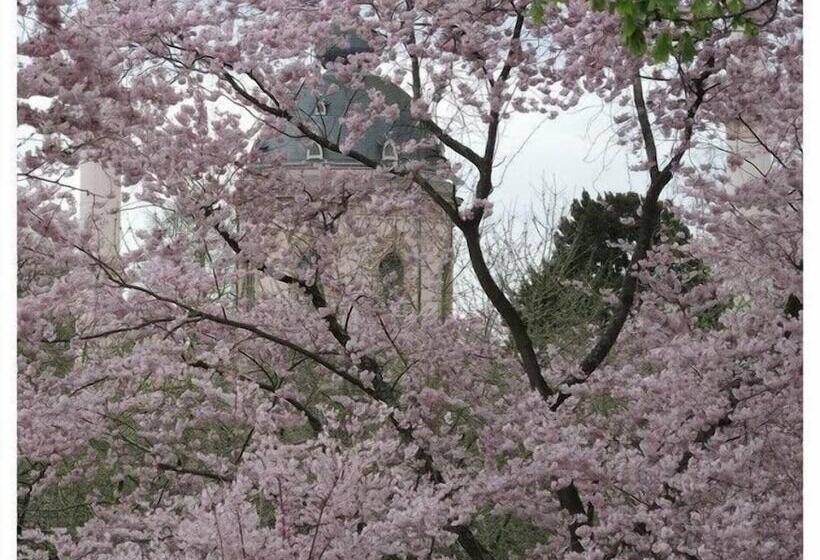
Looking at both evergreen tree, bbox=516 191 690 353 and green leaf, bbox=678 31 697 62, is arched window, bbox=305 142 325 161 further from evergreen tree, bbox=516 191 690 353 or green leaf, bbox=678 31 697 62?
green leaf, bbox=678 31 697 62

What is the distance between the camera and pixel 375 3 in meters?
3.17

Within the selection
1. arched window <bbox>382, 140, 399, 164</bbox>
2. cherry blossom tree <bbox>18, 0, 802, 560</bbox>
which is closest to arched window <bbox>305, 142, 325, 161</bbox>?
cherry blossom tree <bbox>18, 0, 802, 560</bbox>

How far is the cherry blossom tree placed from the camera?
8.93 feet

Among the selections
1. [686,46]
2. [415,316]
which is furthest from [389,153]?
[686,46]

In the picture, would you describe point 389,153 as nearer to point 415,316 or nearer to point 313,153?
point 313,153

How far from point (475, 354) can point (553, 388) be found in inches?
11.7

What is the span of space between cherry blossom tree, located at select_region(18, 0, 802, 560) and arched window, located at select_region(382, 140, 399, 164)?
0.13 metres

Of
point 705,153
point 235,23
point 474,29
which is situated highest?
point 235,23

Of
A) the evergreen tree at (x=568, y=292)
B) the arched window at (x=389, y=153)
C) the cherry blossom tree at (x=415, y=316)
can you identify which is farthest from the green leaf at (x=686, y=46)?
the evergreen tree at (x=568, y=292)

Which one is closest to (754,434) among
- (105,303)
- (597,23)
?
(597,23)

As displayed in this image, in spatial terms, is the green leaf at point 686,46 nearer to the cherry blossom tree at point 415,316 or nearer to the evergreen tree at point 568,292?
the cherry blossom tree at point 415,316

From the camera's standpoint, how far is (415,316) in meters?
3.44
